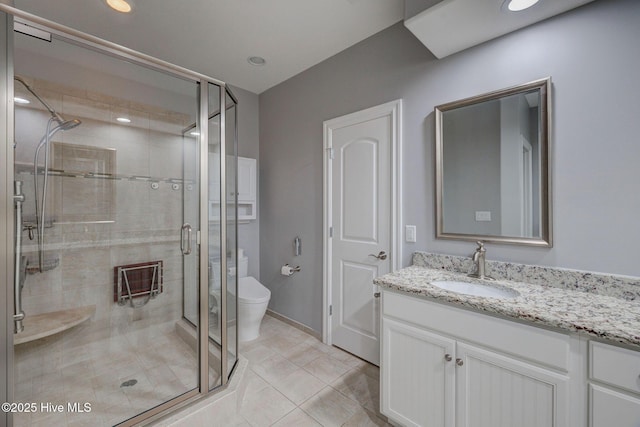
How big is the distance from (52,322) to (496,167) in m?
3.05

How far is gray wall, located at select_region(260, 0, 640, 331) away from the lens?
1.22 meters

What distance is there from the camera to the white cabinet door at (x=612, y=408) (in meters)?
0.86

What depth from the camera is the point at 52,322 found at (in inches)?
70.4

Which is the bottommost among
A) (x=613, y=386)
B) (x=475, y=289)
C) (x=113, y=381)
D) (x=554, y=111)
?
(x=113, y=381)

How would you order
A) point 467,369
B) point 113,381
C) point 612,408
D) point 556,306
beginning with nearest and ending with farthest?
point 612,408, point 556,306, point 467,369, point 113,381

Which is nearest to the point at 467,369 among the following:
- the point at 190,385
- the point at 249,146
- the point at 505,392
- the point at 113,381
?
the point at 505,392

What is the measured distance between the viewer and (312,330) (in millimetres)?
2607

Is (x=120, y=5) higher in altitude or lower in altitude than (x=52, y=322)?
higher

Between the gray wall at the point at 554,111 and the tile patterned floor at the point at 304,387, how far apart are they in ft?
1.23

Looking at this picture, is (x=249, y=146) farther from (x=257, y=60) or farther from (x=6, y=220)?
(x=6, y=220)

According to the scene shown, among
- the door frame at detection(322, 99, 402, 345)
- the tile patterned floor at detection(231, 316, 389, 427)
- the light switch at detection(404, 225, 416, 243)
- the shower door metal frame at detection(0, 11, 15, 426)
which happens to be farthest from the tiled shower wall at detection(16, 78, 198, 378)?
the light switch at detection(404, 225, 416, 243)

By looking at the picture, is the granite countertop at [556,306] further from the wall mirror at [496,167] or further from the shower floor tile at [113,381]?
the shower floor tile at [113,381]

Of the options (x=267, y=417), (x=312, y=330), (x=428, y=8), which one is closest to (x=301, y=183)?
(x=312, y=330)

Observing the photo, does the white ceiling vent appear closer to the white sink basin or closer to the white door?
the white door
